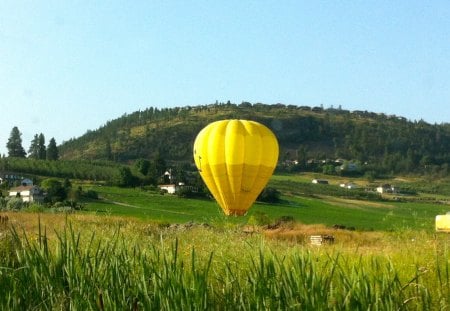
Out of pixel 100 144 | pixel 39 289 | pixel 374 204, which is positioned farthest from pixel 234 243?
pixel 100 144

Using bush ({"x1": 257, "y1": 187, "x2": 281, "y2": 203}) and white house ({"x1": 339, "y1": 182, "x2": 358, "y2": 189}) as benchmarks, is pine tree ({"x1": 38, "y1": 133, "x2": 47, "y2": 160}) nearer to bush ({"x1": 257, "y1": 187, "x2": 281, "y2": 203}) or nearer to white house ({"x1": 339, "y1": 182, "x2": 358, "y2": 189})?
white house ({"x1": 339, "y1": 182, "x2": 358, "y2": 189})

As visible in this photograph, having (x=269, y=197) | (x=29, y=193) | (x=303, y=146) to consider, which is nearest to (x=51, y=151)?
(x=269, y=197)

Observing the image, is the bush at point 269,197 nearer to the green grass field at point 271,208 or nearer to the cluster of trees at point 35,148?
the green grass field at point 271,208

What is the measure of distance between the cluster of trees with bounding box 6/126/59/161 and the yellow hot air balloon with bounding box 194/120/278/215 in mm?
89526

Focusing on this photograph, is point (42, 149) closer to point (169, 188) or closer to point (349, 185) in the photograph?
point (169, 188)

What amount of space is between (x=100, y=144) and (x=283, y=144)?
169ft

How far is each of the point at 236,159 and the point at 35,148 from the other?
10099 cm

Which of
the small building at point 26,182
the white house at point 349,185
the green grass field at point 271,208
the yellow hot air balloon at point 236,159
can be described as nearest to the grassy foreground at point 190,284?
the yellow hot air balloon at point 236,159

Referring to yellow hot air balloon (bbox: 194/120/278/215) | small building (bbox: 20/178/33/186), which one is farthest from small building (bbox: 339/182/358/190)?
yellow hot air balloon (bbox: 194/120/278/215)

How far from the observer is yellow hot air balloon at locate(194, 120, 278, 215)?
118 ft

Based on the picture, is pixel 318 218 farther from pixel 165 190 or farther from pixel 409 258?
pixel 409 258

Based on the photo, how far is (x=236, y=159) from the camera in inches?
1406

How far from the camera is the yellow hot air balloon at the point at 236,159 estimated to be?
118 feet

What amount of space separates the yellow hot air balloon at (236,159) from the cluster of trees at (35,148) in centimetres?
8953
